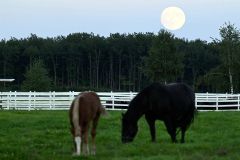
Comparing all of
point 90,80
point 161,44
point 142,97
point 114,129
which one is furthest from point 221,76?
point 90,80

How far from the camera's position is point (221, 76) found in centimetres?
4875

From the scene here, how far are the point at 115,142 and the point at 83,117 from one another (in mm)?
2826

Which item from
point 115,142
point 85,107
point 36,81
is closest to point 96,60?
point 36,81

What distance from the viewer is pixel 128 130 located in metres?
13.4

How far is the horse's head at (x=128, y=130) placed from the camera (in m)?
13.4

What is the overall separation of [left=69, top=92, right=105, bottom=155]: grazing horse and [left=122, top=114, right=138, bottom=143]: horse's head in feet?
5.53

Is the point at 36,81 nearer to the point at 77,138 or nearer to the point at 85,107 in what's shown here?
the point at 85,107

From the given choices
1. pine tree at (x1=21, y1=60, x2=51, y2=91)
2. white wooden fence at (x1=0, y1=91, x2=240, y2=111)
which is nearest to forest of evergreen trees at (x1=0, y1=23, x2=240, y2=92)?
pine tree at (x1=21, y1=60, x2=51, y2=91)

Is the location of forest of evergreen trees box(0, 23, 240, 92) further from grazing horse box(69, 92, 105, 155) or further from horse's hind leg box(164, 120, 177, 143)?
grazing horse box(69, 92, 105, 155)

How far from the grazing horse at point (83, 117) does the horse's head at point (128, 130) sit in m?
1.69

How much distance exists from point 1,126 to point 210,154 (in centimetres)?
910

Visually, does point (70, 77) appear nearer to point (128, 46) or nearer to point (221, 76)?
point (128, 46)

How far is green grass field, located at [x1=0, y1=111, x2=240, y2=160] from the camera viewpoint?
10.9m

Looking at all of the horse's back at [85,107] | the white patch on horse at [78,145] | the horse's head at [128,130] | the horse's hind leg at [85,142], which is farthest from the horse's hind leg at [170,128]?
the white patch on horse at [78,145]
